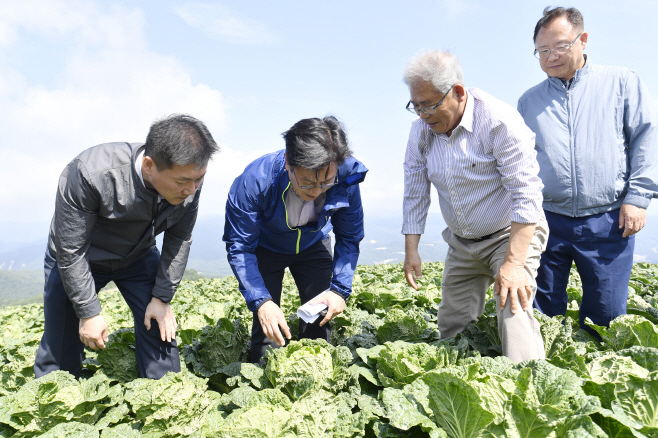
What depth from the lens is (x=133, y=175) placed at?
2.73 meters

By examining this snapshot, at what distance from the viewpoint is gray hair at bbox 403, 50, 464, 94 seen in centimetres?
243

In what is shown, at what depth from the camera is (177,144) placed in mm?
2500

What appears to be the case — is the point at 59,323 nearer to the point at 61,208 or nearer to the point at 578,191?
the point at 61,208

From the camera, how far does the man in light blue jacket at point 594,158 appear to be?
300 centimetres

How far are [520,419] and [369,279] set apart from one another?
258 inches

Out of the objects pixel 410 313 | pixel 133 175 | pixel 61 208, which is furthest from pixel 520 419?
pixel 61 208

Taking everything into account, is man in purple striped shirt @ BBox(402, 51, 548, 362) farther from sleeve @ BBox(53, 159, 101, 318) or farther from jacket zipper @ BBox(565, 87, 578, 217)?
sleeve @ BBox(53, 159, 101, 318)

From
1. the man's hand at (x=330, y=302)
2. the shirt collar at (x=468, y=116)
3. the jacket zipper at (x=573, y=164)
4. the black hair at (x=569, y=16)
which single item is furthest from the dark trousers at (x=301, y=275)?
the black hair at (x=569, y=16)

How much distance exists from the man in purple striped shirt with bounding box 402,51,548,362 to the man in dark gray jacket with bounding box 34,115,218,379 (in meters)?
1.43

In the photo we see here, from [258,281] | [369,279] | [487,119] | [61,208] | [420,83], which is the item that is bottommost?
[369,279]

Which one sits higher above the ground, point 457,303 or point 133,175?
point 133,175

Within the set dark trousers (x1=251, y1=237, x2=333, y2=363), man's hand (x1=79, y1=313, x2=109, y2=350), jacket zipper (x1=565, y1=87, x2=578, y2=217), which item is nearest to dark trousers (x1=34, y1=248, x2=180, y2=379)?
man's hand (x1=79, y1=313, x2=109, y2=350)

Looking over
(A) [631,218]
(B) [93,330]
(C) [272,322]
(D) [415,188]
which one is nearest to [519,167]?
(D) [415,188]

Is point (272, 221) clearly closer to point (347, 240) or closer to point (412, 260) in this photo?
point (347, 240)
